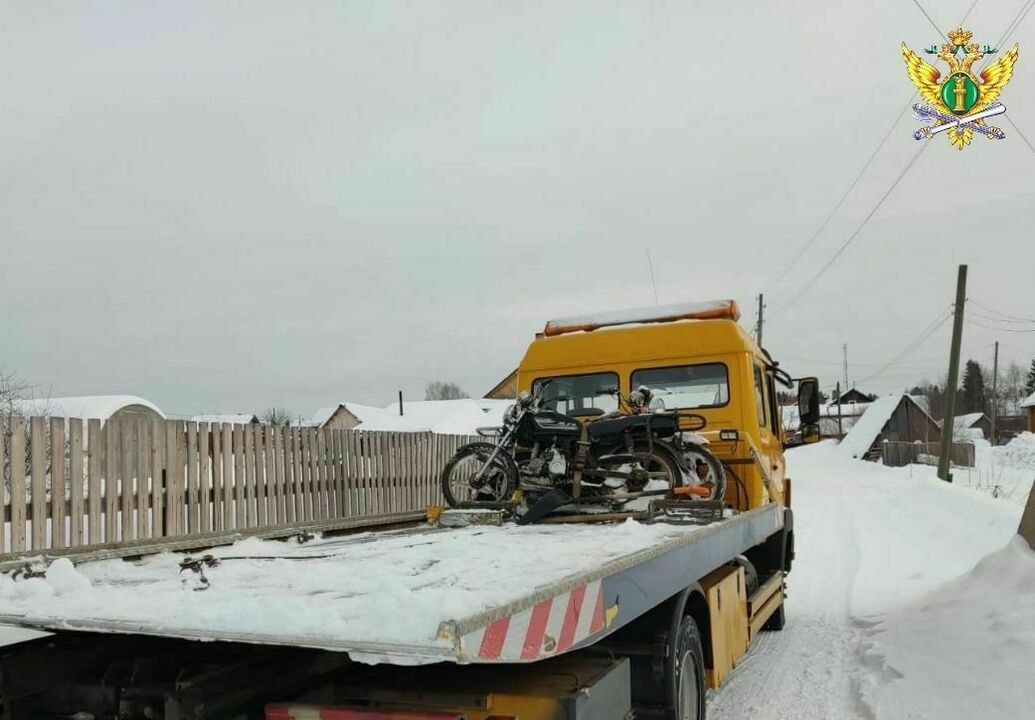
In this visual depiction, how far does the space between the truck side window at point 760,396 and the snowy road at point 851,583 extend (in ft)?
6.65

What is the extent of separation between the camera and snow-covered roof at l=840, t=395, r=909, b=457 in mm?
50938

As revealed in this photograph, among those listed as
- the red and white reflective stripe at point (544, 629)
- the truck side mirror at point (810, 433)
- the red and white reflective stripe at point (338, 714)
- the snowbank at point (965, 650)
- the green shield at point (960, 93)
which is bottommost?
the snowbank at point (965, 650)

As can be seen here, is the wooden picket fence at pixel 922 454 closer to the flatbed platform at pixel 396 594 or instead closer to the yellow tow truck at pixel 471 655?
the yellow tow truck at pixel 471 655

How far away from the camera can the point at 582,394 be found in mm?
7602

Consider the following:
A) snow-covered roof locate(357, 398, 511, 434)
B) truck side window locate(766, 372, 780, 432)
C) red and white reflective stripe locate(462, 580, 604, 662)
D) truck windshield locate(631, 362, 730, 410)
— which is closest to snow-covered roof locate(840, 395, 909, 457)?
snow-covered roof locate(357, 398, 511, 434)

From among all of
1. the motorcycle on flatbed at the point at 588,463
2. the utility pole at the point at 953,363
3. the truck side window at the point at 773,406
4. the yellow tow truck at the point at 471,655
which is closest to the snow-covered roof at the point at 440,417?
the utility pole at the point at 953,363

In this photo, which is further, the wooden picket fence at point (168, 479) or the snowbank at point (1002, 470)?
the snowbank at point (1002, 470)

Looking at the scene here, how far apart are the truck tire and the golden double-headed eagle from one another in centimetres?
1042

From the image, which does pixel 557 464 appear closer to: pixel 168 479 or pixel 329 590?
pixel 329 590

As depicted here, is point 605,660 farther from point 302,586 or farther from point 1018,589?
point 1018,589

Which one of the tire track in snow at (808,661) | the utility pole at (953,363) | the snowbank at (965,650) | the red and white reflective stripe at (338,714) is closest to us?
the red and white reflective stripe at (338,714)

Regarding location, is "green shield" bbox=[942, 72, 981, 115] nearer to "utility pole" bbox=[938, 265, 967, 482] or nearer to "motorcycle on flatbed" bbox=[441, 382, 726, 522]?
"motorcycle on flatbed" bbox=[441, 382, 726, 522]

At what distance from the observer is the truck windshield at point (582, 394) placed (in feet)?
24.5

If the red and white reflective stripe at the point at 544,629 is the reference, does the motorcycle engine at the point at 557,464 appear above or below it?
above
